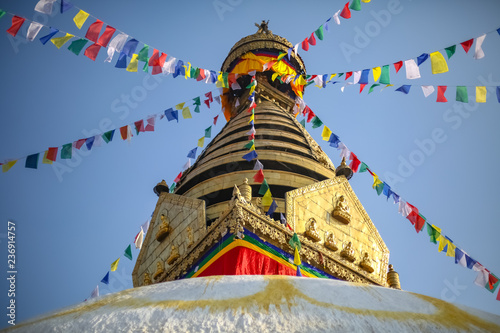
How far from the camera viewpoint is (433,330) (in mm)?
2260

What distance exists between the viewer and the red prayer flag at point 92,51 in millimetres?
7944

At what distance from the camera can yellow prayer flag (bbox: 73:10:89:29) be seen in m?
7.28

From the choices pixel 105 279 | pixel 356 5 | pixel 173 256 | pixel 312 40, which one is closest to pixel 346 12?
pixel 356 5

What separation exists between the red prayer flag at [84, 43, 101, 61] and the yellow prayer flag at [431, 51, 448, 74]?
5.60m

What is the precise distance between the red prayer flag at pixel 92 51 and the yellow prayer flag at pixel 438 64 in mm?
5604

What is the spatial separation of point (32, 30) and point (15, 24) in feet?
0.88

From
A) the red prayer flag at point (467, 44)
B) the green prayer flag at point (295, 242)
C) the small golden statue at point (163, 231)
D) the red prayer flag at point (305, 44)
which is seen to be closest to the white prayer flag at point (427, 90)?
the red prayer flag at point (467, 44)

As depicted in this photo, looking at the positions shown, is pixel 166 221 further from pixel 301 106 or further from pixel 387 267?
pixel 301 106

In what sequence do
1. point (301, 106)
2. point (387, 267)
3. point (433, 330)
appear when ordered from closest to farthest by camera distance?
point (433, 330)
point (387, 267)
point (301, 106)

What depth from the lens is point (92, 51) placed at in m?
7.98

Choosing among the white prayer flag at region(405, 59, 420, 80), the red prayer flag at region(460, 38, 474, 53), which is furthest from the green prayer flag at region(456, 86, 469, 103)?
the white prayer flag at region(405, 59, 420, 80)

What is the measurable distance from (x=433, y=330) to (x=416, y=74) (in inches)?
248

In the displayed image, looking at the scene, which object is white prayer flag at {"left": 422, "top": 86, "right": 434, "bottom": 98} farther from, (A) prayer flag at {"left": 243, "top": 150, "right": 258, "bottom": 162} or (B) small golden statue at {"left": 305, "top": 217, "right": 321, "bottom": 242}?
(A) prayer flag at {"left": 243, "top": 150, "right": 258, "bottom": 162}

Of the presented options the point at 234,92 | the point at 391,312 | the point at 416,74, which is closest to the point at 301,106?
the point at 234,92
